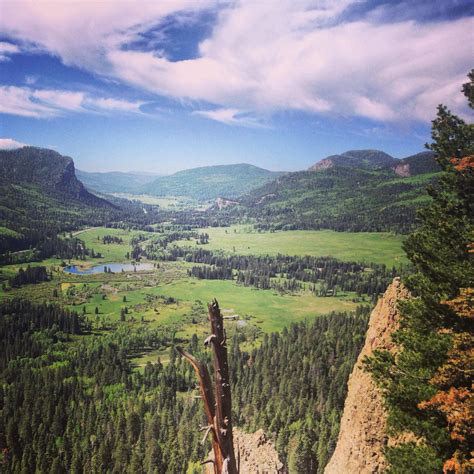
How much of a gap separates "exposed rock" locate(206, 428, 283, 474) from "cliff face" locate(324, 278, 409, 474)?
627cm

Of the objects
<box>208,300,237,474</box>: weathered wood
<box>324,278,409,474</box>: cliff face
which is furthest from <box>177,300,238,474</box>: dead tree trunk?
<box>324,278,409,474</box>: cliff face

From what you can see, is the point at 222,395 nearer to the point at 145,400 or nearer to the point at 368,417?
the point at 368,417

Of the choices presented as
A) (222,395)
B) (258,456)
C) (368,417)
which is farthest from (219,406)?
(258,456)

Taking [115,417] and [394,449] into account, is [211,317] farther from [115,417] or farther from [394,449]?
[115,417]

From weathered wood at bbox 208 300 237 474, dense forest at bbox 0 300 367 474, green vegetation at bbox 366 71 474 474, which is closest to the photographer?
weathered wood at bbox 208 300 237 474

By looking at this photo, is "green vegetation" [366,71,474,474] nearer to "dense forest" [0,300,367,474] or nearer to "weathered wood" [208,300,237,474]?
"weathered wood" [208,300,237,474]

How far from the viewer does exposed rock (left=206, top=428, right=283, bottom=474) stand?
106 ft

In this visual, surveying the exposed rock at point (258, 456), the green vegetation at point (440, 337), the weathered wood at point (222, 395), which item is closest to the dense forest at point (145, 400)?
the exposed rock at point (258, 456)

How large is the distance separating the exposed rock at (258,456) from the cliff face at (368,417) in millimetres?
6269

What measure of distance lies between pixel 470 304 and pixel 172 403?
11062 cm

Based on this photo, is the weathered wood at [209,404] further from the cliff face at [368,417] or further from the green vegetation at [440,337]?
the cliff face at [368,417]

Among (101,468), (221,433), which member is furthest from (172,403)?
(221,433)

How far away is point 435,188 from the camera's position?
73.7 ft

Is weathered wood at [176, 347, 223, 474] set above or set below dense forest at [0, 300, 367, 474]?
above
